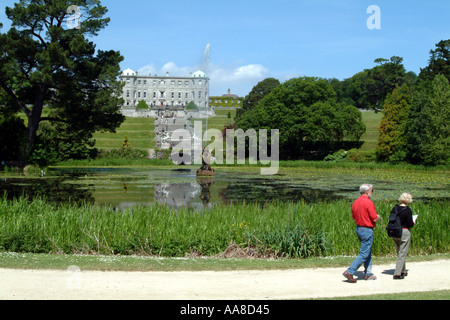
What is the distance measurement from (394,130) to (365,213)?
47.5m

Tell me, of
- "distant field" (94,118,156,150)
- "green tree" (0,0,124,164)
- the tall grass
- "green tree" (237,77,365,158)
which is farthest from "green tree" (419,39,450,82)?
the tall grass

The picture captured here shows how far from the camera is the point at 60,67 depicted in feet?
127

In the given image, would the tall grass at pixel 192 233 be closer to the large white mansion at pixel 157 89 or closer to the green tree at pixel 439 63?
the green tree at pixel 439 63

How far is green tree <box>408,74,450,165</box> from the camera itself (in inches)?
1826

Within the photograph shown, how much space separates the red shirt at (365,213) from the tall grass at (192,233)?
2.57 m

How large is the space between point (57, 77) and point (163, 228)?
1086 inches

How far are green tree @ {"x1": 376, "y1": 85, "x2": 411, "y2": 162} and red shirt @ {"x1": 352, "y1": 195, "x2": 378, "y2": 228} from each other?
44265 millimetres

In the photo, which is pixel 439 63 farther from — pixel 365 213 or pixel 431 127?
pixel 365 213

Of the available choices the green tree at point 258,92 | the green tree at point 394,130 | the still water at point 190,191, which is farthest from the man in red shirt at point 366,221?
the green tree at point 258,92

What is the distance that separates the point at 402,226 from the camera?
916 centimetres

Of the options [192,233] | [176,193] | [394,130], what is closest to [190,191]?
[176,193]
